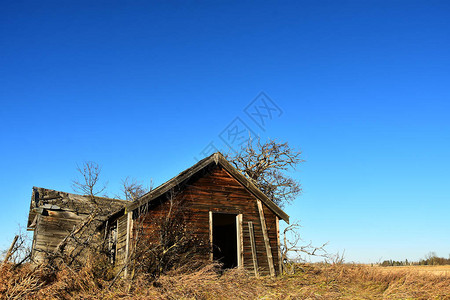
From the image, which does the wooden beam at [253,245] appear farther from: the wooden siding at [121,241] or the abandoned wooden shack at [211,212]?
the wooden siding at [121,241]

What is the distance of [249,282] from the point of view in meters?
11.9

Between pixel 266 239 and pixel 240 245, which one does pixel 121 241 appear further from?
pixel 266 239


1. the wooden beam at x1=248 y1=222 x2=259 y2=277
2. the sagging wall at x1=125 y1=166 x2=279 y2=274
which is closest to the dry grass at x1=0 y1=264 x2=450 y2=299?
the wooden beam at x1=248 y1=222 x2=259 y2=277

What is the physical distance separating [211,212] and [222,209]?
53 cm

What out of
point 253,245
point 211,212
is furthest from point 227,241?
point 211,212

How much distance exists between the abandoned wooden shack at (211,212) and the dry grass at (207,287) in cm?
106

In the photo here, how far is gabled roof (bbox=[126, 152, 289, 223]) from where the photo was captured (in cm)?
1182

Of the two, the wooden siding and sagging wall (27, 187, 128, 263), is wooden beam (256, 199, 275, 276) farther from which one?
sagging wall (27, 187, 128, 263)

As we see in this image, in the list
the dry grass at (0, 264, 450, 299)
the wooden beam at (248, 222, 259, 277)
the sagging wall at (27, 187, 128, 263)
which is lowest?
the dry grass at (0, 264, 450, 299)

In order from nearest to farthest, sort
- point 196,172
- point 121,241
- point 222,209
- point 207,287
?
point 207,287, point 121,241, point 196,172, point 222,209

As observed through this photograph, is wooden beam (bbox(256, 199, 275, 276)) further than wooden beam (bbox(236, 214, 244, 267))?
Yes

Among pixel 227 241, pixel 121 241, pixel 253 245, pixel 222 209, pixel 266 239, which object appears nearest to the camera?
pixel 121 241

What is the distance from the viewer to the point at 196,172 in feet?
43.8

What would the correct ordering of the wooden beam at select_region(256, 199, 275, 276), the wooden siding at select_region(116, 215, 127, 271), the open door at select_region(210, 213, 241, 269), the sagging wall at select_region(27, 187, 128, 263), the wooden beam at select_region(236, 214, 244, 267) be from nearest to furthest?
the wooden siding at select_region(116, 215, 127, 271), the wooden beam at select_region(236, 214, 244, 267), the wooden beam at select_region(256, 199, 275, 276), the sagging wall at select_region(27, 187, 128, 263), the open door at select_region(210, 213, 241, 269)
